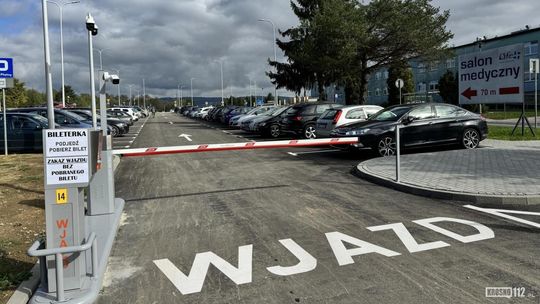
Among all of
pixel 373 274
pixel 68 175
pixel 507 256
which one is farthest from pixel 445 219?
pixel 68 175

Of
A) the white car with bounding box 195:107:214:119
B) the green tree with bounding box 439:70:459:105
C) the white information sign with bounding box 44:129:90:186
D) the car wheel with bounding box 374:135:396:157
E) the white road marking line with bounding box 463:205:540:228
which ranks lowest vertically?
the white road marking line with bounding box 463:205:540:228

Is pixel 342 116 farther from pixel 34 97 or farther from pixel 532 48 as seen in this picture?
pixel 34 97

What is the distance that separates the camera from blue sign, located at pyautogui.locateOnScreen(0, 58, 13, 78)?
14.9 metres

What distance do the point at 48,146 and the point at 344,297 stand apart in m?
2.86

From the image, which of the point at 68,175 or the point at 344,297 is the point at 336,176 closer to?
the point at 344,297

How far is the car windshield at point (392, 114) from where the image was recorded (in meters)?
13.5

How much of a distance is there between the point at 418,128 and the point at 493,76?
6.41 meters

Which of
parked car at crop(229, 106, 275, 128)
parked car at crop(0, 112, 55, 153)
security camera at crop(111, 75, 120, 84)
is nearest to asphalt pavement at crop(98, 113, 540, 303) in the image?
security camera at crop(111, 75, 120, 84)

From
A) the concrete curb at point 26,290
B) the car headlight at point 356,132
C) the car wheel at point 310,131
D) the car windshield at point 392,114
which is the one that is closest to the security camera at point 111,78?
the concrete curb at point 26,290

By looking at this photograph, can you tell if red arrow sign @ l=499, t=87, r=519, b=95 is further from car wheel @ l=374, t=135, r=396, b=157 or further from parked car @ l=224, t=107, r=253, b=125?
parked car @ l=224, t=107, r=253, b=125

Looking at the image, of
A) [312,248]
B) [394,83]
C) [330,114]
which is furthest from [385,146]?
[394,83]

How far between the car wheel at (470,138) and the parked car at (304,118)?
696cm

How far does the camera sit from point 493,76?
698 inches

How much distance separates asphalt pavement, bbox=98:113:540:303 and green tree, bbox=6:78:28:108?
73790mm
